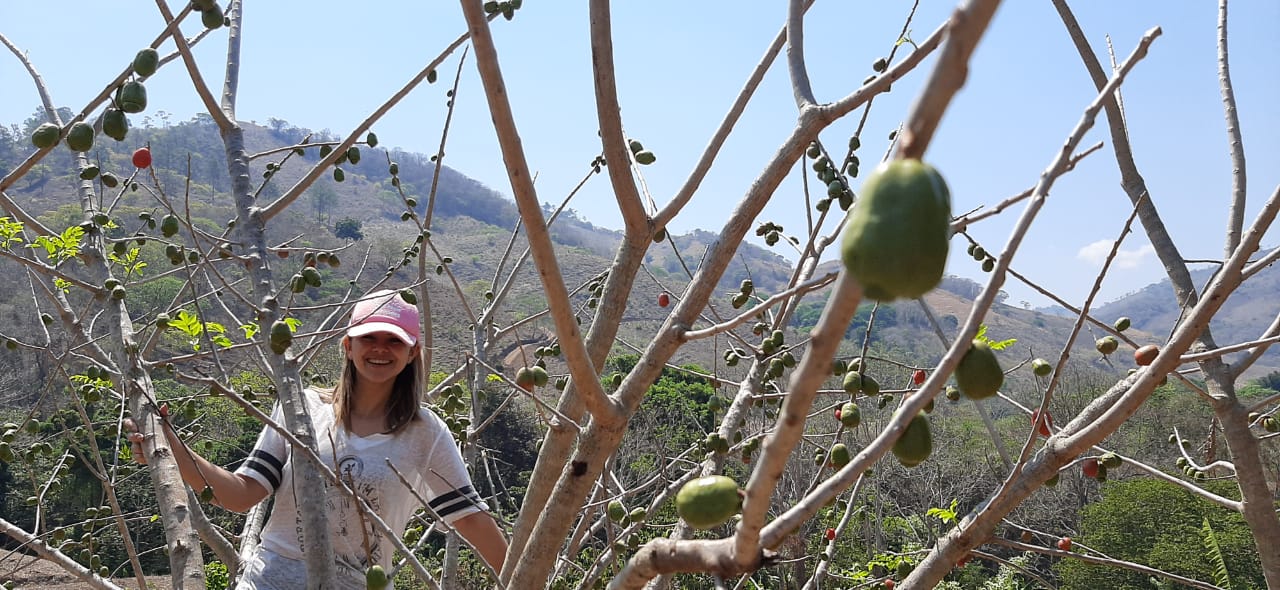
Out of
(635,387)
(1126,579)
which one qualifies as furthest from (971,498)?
(635,387)

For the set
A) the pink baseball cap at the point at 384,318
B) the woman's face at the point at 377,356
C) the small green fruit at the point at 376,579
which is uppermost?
the pink baseball cap at the point at 384,318

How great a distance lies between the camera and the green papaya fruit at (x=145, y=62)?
244 cm

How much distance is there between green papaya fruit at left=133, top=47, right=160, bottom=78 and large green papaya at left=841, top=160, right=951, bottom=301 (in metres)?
2.35

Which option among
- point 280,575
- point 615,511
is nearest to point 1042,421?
point 615,511

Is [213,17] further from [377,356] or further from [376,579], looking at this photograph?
[376,579]

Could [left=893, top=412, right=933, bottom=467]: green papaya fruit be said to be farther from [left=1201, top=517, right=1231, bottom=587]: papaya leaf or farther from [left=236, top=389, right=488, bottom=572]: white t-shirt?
[left=1201, top=517, right=1231, bottom=587]: papaya leaf

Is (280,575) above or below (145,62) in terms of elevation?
below

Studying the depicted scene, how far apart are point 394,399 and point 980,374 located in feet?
7.09

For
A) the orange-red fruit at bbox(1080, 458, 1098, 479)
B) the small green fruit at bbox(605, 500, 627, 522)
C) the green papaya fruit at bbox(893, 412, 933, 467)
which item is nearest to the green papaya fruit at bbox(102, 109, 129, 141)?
the small green fruit at bbox(605, 500, 627, 522)

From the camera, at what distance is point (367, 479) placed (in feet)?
8.99

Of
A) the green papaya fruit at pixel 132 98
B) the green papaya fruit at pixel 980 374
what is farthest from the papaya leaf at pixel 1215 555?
the green papaya fruit at pixel 132 98

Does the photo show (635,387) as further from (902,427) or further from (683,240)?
(683,240)

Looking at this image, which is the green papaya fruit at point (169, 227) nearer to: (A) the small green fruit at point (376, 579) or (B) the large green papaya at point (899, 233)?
(A) the small green fruit at point (376, 579)

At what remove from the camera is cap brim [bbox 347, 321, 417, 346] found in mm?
2824
